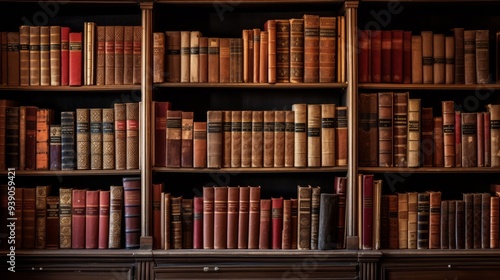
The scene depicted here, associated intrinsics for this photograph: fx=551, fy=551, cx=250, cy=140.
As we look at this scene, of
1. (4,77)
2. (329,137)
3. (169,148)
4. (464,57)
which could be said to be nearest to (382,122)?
(329,137)

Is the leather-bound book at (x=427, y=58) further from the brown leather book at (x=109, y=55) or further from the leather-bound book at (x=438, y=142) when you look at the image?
the brown leather book at (x=109, y=55)

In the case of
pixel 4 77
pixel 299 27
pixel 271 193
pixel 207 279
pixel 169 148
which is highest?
pixel 299 27

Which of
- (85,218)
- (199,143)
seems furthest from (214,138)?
(85,218)

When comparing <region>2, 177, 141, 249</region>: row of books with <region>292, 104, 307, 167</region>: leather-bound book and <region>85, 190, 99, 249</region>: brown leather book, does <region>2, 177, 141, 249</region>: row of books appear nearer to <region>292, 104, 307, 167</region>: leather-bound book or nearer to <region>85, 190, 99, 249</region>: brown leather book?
<region>85, 190, 99, 249</region>: brown leather book

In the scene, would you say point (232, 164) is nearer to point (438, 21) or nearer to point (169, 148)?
point (169, 148)

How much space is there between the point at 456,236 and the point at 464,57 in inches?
37.0

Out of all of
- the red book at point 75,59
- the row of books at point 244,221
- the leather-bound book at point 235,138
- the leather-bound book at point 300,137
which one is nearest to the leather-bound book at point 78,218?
the row of books at point 244,221

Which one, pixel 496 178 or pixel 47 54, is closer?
pixel 47 54

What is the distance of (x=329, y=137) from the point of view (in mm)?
2865

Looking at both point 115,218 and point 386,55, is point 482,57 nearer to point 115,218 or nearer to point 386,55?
point 386,55

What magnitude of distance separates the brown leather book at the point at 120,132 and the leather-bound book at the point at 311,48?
0.97m

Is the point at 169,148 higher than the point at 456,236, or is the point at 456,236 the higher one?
the point at 169,148

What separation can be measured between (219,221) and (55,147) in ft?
3.08

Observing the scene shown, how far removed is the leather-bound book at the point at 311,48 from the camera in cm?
286
